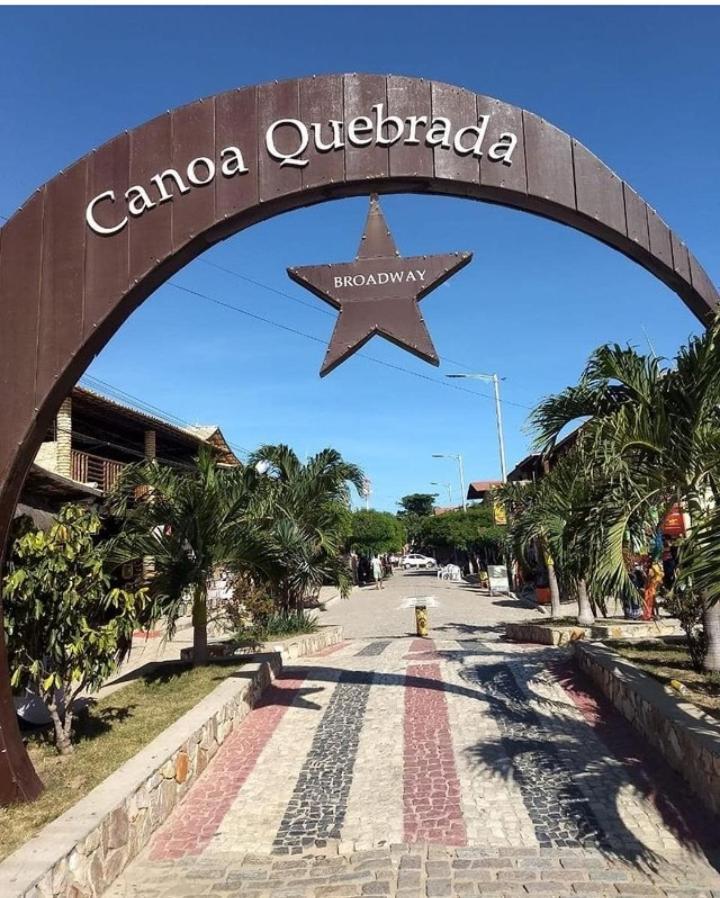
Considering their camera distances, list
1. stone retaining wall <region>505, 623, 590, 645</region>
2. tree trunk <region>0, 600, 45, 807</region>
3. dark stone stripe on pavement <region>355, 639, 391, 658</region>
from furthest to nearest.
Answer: dark stone stripe on pavement <region>355, 639, 391, 658</region> → stone retaining wall <region>505, 623, 590, 645</region> → tree trunk <region>0, 600, 45, 807</region>

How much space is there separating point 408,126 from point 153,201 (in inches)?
75.1

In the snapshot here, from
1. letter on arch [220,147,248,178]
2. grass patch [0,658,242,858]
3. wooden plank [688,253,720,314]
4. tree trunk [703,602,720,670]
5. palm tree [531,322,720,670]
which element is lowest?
grass patch [0,658,242,858]

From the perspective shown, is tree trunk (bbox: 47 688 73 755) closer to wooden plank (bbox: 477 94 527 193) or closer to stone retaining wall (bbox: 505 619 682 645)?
wooden plank (bbox: 477 94 527 193)

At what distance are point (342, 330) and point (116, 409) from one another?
47.9 feet

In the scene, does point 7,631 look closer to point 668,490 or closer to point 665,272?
point 665,272

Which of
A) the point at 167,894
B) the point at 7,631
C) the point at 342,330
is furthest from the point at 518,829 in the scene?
the point at 7,631

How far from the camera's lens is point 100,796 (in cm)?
429

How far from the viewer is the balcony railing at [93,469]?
17797 mm

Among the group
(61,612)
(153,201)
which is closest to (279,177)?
(153,201)

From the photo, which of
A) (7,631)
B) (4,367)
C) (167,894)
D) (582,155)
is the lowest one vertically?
(167,894)

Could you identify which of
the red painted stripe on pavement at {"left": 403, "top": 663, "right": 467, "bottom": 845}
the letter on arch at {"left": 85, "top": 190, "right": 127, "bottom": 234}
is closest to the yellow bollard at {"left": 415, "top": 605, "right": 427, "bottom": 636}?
the red painted stripe on pavement at {"left": 403, "top": 663, "right": 467, "bottom": 845}

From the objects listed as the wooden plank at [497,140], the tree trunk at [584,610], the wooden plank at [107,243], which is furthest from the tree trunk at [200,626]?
the tree trunk at [584,610]

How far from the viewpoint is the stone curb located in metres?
3.38

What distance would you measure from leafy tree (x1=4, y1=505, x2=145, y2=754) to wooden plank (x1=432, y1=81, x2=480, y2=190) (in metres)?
3.98
